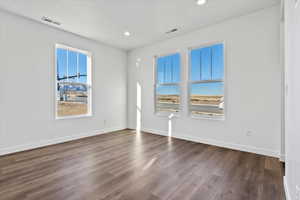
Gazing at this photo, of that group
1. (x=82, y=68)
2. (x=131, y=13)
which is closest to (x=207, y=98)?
(x=131, y=13)

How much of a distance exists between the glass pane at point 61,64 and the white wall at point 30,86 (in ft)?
0.66

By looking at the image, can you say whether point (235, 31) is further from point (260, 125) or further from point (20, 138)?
point (20, 138)

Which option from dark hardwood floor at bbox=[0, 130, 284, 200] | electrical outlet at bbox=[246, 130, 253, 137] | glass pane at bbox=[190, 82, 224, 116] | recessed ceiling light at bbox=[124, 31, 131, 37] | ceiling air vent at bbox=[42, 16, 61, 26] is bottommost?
dark hardwood floor at bbox=[0, 130, 284, 200]

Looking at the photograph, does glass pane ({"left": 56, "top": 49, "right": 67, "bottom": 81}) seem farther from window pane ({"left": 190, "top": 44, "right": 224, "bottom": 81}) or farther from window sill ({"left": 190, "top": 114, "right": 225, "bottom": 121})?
window sill ({"left": 190, "top": 114, "right": 225, "bottom": 121})

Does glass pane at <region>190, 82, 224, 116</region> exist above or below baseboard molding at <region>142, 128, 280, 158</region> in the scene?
above

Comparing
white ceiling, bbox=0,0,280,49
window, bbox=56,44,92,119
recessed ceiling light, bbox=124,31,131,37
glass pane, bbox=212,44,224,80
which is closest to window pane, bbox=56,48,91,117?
window, bbox=56,44,92,119

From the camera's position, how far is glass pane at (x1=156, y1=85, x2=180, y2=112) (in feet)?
13.7

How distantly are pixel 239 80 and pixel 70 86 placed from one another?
4.12m

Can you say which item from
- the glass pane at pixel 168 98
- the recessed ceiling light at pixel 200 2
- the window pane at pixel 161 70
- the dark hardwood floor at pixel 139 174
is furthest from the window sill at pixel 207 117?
the recessed ceiling light at pixel 200 2

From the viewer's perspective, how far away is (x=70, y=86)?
3916mm

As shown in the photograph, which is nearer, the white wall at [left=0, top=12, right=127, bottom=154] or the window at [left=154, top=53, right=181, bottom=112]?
the white wall at [left=0, top=12, right=127, bottom=154]

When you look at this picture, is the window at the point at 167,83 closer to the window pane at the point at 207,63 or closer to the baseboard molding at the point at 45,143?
the window pane at the point at 207,63

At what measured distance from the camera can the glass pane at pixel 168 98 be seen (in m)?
4.17
